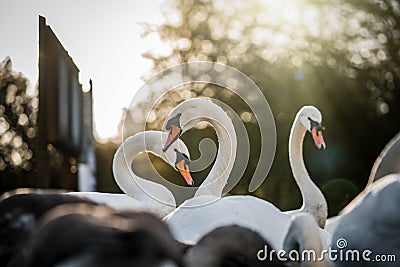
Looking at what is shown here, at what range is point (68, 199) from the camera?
2795mm

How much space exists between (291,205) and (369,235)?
7.06 meters

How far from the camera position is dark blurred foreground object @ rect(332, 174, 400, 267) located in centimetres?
277

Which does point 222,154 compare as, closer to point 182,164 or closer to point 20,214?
point 182,164

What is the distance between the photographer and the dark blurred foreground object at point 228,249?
2100 millimetres

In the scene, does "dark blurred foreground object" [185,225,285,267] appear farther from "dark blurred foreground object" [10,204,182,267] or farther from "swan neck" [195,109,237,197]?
"swan neck" [195,109,237,197]

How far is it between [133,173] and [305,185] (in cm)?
137

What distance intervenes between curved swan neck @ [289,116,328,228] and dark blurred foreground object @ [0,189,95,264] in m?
2.87

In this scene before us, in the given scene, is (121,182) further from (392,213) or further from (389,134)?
(389,134)

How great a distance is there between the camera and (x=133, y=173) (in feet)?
21.5

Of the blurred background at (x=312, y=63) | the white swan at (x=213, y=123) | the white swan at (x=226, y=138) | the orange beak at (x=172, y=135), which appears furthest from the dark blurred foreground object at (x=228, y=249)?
the blurred background at (x=312, y=63)

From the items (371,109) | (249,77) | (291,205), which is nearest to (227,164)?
(291,205)

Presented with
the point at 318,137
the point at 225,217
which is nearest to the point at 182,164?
the point at 318,137

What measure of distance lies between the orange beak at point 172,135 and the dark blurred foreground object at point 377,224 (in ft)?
9.15

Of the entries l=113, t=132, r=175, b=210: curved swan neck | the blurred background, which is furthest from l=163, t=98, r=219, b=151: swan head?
the blurred background
